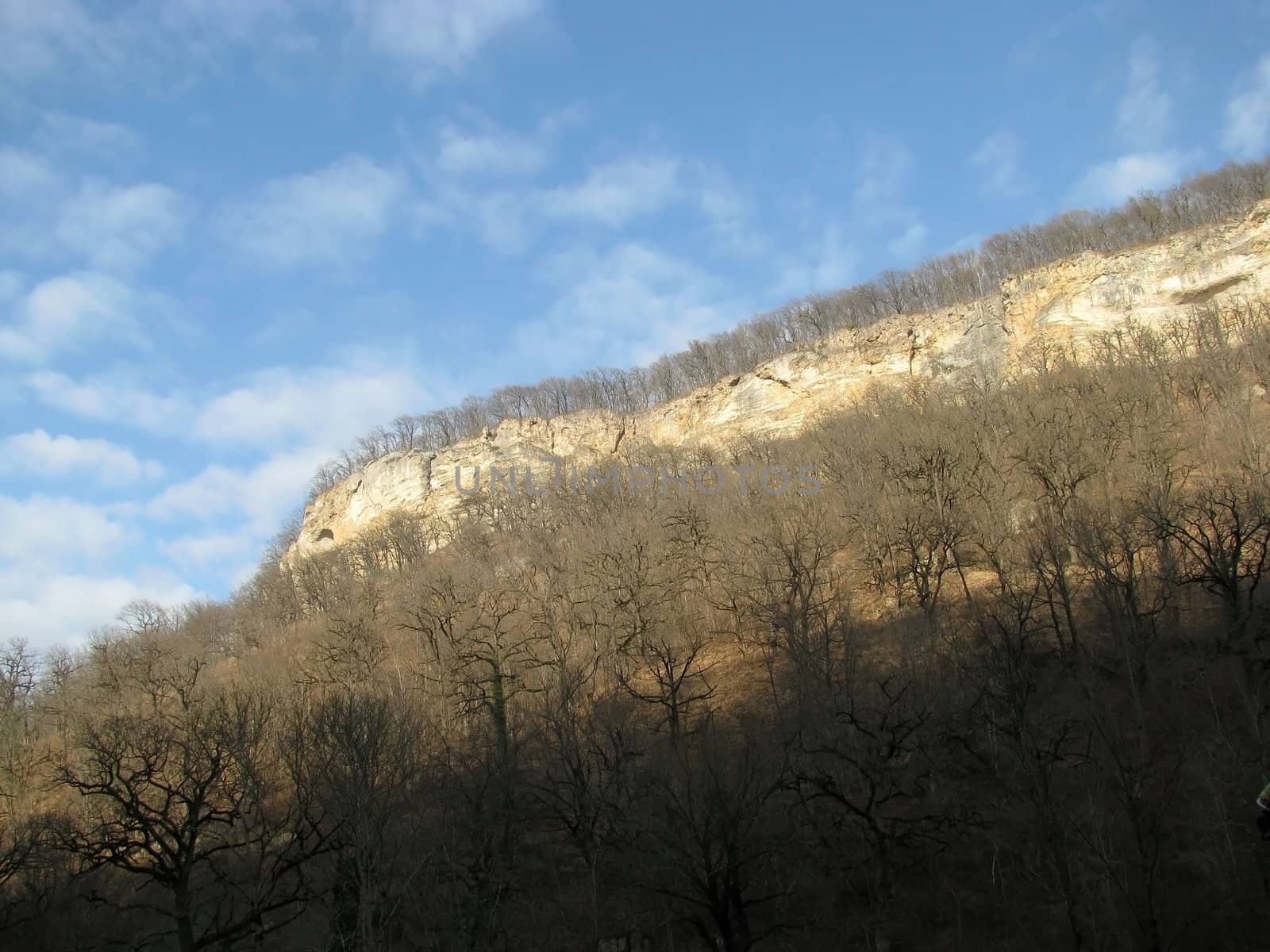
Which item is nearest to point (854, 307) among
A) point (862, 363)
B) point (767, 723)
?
point (862, 363)

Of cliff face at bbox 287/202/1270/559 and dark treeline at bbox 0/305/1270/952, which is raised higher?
cliff face at bbox 287/202/1270/559

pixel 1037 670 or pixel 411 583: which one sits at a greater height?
pixel 411 583

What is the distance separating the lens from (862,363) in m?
56.6

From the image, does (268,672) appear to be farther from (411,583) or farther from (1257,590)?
(1257,590)

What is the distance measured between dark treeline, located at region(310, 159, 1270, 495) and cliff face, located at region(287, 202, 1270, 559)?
271 centimetres

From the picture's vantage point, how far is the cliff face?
46.9m

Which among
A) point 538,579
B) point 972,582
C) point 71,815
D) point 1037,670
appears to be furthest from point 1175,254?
point 71,815

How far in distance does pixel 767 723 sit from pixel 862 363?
118 feet

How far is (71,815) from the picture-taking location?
2889cm

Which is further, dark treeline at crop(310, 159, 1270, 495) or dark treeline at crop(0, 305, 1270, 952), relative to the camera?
dark treeline at crop(310, 159, 1270, 495)

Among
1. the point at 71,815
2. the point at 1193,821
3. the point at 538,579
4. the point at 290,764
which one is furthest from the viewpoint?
the point at 538,579

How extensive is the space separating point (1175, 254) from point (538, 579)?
128ft

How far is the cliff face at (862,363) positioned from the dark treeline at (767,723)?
184 inches

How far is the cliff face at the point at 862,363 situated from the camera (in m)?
46.9
